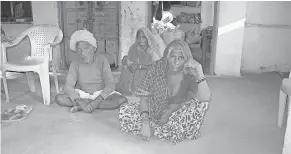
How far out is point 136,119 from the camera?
10.4ft

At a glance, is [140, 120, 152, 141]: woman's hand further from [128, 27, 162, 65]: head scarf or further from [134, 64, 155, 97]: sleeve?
[128, 27, 162, 65]: head scarf

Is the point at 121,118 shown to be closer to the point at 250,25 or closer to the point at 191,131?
the point at 191,131

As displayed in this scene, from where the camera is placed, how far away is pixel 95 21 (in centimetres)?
637

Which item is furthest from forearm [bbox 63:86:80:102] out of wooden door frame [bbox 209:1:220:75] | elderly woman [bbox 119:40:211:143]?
wooden door frame [bbox 209:1:220:75]

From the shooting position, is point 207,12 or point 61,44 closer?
point 61,44

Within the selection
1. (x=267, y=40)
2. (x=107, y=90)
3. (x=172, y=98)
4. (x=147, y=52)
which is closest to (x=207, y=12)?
(x=267, y=40)

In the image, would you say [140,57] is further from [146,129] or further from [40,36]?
[146,129]

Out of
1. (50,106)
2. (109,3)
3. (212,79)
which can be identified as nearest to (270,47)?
(212,79)

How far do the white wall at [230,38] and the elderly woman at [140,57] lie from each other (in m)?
1.79

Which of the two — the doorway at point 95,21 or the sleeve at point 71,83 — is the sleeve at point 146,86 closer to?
the sleeve at point 71,83

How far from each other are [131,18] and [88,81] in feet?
7.19

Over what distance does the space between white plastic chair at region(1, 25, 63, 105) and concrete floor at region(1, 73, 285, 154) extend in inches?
12.3

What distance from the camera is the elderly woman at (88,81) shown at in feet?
12.8

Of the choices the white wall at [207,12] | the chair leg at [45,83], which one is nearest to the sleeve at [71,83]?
the chair leg at [45,83]
